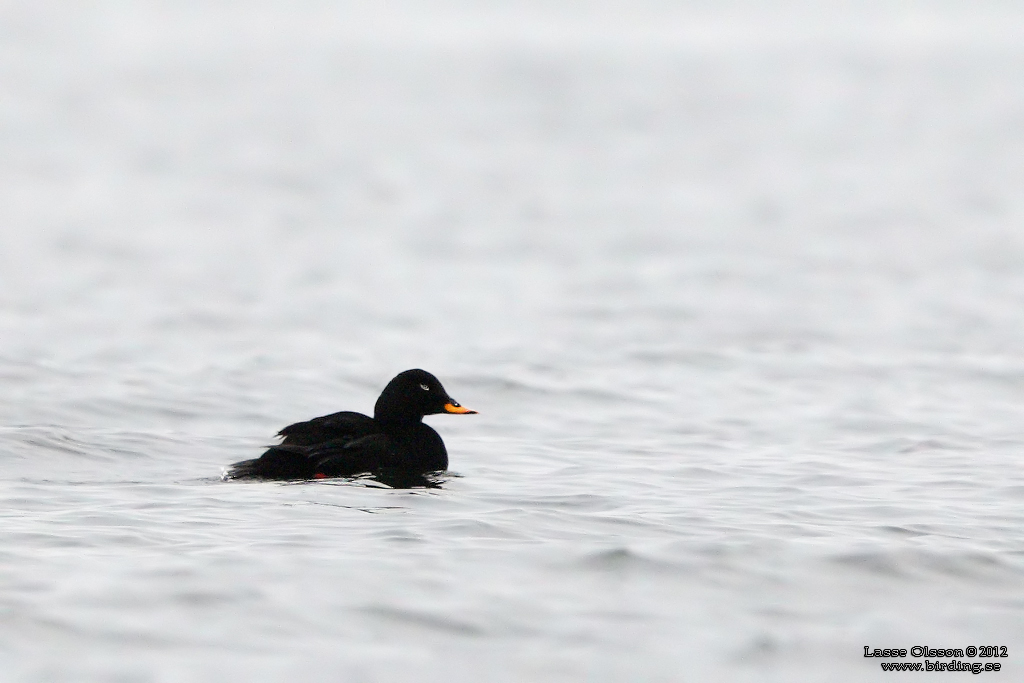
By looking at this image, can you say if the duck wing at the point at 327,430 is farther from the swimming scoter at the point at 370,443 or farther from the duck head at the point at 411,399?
the duck head at the point at 411,399

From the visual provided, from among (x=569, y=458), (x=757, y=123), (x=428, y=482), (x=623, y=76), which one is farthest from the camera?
(x=623, y=76)

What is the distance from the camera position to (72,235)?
2609 cm

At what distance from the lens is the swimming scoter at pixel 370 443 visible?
9.59 meters

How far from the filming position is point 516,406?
44.8 ft

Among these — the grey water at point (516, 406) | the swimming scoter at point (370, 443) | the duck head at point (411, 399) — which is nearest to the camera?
the grey water at point (516, 406)

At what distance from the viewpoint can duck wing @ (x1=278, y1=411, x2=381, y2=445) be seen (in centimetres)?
992

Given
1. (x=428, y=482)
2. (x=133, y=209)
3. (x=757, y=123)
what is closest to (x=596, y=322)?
(x=428, y=482)

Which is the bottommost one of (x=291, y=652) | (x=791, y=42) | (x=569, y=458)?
(x=291, y=652)

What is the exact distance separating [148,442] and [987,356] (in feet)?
28.9

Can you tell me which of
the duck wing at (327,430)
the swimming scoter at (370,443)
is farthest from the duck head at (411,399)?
the duck wing at (327,430)

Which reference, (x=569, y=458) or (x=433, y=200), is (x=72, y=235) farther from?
(x=569, y=458)

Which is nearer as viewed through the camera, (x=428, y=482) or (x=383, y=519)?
(x=383, y=519)

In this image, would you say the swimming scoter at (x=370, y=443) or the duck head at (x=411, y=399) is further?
the duck head at (x=411, y=399)

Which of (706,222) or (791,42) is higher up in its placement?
(791,42)
